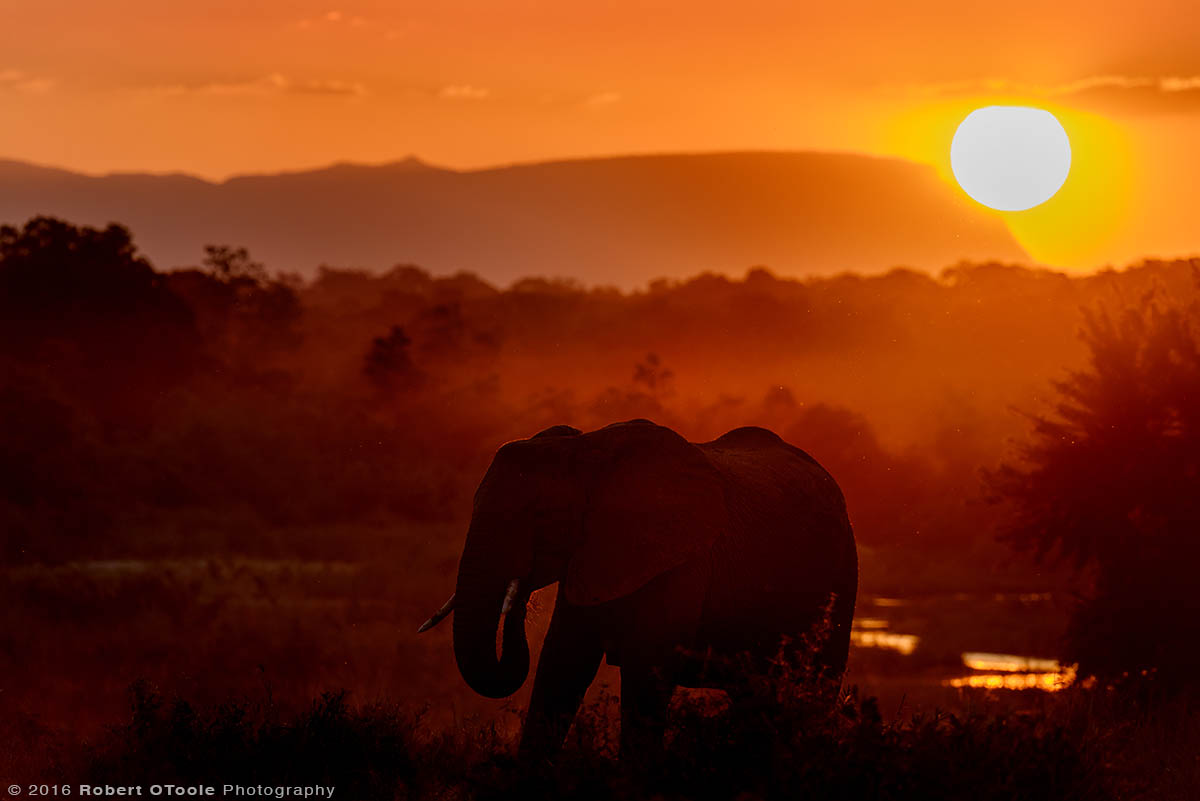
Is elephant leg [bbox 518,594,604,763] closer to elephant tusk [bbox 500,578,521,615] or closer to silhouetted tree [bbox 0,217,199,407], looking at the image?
elephant tusk [bbox 500,578,521,615]

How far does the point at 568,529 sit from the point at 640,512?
44 cm

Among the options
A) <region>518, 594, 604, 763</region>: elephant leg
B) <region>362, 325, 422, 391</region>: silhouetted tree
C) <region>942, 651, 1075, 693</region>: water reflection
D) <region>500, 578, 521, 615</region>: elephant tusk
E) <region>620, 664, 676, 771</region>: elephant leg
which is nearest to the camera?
<region>620, 664, 676, 771</region>: elephant leg

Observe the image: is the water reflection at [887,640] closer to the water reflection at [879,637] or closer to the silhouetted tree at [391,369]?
the water reflection at [879,637]

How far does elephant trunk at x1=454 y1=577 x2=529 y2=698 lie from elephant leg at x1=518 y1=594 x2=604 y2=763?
0.27 m

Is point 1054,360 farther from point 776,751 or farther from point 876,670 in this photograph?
point 776,751

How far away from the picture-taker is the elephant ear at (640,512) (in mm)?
10609

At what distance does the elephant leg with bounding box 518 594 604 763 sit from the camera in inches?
422

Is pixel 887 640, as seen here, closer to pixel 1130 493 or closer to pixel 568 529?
A: pixel 1130 493

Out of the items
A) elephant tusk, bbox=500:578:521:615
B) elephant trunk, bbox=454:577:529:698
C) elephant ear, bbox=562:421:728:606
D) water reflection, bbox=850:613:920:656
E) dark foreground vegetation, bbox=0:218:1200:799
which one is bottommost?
water reflection, bbox=850:613:920:656

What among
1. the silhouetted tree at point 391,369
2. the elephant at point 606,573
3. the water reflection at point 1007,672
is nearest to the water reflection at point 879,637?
the water reflection at point 1007,672

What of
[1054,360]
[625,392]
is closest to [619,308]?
[1054,360]

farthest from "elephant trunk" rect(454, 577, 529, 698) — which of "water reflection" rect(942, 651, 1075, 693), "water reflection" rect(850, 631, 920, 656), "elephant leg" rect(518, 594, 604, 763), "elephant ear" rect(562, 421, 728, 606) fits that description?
"water reflection" rect(850, 631, 920, 656)

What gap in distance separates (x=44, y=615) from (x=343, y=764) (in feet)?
39.3

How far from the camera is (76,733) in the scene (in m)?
14.7
